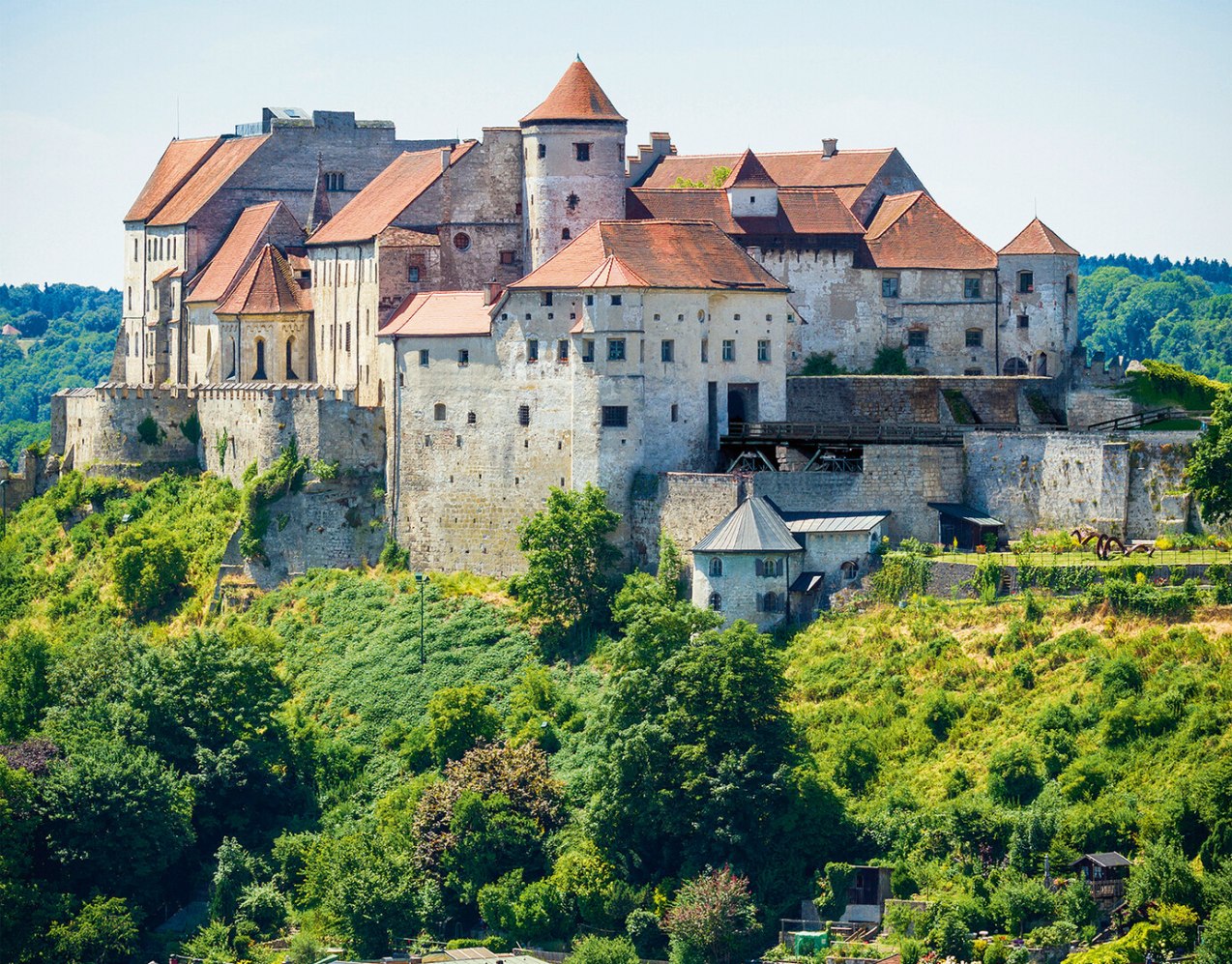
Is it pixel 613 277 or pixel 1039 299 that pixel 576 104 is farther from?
pixel 1039 299

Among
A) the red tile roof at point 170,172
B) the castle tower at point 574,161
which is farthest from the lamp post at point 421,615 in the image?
the red tile roof at point 170,172

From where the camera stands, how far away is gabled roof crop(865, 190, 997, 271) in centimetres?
10138

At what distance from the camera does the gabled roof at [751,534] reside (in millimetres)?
86188

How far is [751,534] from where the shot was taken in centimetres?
8638

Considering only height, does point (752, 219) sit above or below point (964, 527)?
above

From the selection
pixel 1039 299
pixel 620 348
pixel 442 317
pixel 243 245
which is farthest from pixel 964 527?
pixel 243 245

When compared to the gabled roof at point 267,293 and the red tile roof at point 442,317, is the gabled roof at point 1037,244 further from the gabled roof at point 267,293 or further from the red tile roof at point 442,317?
the gabled roof at point 267,293

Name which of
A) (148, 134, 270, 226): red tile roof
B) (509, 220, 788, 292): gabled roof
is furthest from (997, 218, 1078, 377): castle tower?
(148, 134, 270, 226): red tile roof

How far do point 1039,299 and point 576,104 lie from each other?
1677 cm

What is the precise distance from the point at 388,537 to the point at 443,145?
2253cm

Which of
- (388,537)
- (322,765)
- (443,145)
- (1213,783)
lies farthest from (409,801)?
(443,145)

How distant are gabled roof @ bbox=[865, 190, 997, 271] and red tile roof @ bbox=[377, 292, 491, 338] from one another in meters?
14.8

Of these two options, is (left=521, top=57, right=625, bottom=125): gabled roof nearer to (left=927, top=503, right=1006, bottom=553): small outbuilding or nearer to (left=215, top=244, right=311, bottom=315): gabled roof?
(left=215, top=244, right=311, bottom=315): gabled roof

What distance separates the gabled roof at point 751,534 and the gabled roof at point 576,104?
16.9 metres
